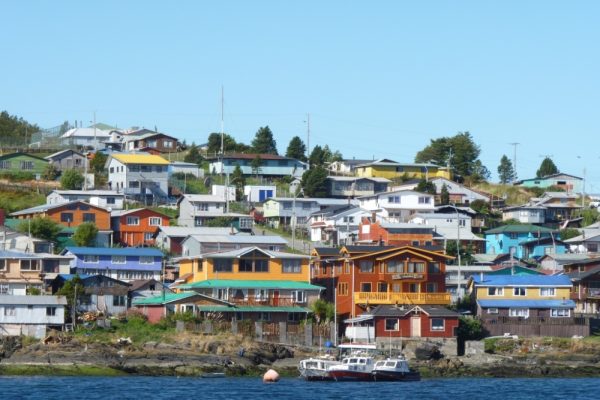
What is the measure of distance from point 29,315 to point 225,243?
1863cm

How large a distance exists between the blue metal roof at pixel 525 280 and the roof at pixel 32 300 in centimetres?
2558

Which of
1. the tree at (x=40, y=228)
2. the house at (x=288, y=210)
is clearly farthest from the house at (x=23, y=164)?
the tree at (x=40, y=228)

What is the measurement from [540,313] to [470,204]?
135 feet

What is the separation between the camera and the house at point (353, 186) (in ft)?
402

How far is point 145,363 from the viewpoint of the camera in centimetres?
6644

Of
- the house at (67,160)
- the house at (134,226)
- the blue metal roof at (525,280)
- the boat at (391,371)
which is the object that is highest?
the house at (67,160)

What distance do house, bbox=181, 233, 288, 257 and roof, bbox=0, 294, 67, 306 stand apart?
1652 centimetres

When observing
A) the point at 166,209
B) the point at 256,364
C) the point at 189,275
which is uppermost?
the point at 166,209

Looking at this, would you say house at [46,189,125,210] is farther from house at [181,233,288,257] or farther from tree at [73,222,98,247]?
house at [181,233,288,257]

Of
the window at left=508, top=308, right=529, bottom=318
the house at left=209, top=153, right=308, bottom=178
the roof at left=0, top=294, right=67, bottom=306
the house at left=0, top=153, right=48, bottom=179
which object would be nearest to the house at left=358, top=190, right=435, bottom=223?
the house at left=209, top=153, right=308, bottom=178

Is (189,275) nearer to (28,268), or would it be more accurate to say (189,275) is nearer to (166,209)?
(28,268)

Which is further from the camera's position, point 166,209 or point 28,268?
point 166,209

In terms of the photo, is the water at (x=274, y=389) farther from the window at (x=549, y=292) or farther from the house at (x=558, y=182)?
the house at (x=558, y=182)

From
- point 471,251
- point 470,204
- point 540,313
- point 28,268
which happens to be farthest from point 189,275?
point 470,204
